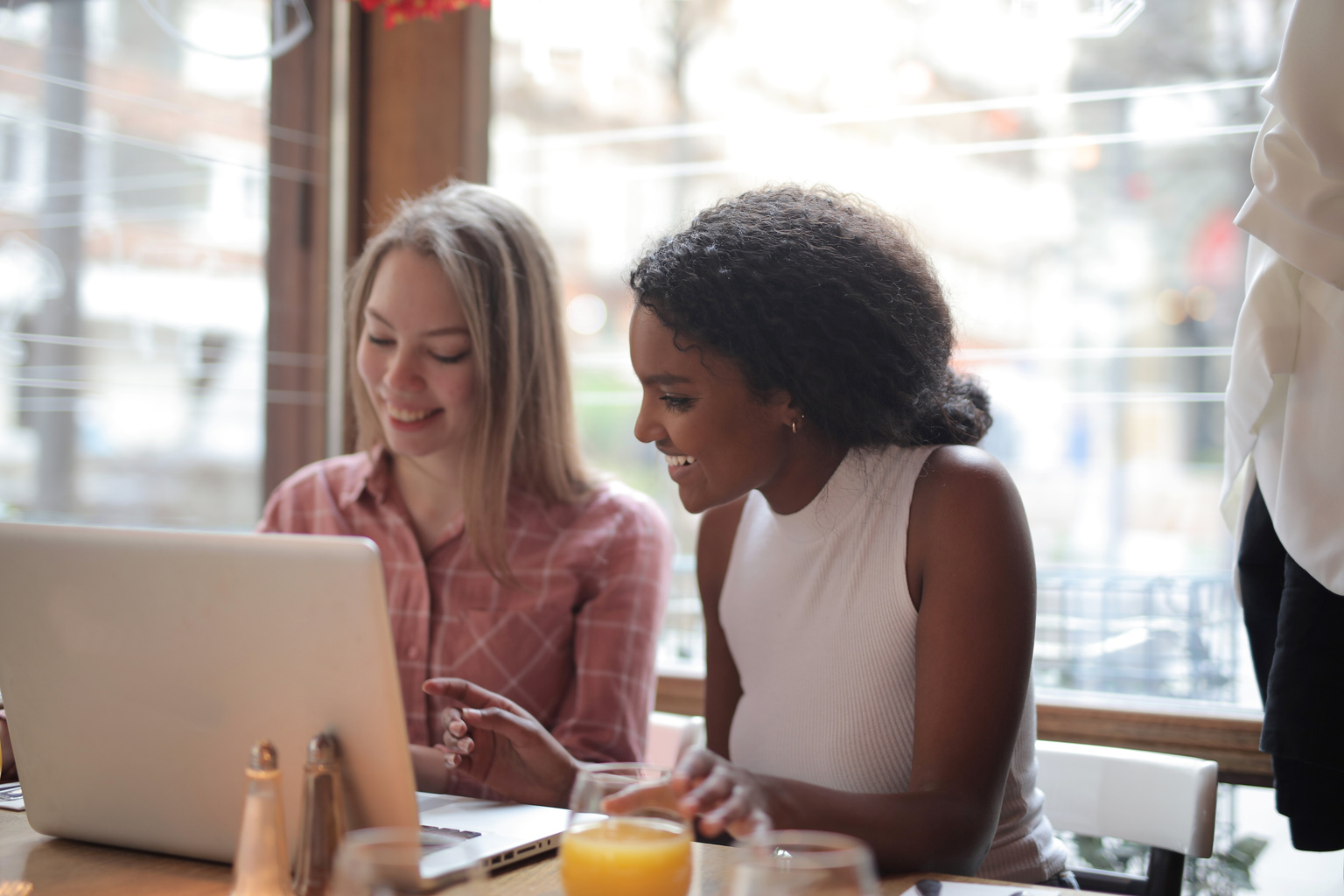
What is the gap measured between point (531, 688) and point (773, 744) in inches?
15.3

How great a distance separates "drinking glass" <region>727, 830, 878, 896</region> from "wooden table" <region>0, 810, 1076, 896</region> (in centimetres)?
28

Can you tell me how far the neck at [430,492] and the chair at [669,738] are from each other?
434 mm

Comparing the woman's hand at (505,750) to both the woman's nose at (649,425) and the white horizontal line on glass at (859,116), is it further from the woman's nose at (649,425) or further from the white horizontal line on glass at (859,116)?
the white horizontal line on glass at (859,116)

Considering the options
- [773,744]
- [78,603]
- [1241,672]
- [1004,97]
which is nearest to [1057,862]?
[773,744]

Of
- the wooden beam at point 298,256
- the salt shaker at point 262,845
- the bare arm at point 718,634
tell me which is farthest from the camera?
the wooden beam at point 298,256

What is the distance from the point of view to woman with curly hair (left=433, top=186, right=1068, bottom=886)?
1156 mm

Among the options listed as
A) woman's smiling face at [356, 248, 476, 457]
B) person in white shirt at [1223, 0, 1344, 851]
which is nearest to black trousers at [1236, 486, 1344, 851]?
person in white shirt at [1223, 0, 1344, 851]

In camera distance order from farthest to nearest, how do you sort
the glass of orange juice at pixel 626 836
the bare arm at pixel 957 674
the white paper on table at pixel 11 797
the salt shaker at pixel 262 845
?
the white paper on table at pixel 11 797, the bare arm at pixel 957 674, the salt shaker at pixel 262 845, the glass of orange juice at pixel 626 836

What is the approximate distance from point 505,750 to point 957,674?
474 millimetres

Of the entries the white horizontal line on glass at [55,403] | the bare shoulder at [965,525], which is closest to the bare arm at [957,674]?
the bare shoulder at [965,525]

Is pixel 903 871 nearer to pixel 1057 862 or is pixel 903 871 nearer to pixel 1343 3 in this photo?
pixel 1057 862

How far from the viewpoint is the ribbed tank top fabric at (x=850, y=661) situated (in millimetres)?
1263

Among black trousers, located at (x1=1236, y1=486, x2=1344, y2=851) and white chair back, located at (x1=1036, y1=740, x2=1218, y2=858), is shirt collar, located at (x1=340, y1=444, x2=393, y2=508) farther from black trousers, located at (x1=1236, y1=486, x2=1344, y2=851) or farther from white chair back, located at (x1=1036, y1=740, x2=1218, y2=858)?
black trousers, located at (x1=1236, y1=486, x2=1344, y2=851)

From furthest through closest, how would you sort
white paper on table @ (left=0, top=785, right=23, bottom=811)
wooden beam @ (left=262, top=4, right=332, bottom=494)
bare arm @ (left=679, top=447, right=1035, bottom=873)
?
wooden beam @ (left=262, top=4, right=332, bottom=494) → white paper on table @ (left=0, top=785, right=23, bottom=811) → bare arm @ (left=679, top=447, right=1035, bottom=873)
